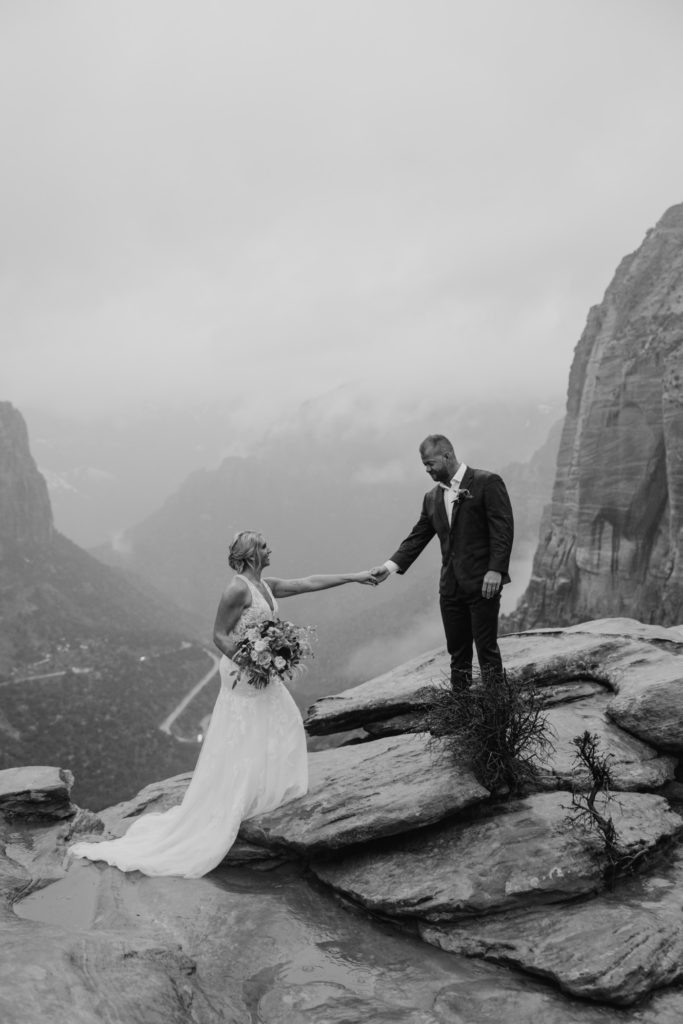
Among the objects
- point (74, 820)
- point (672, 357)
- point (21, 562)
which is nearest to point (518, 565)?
point (21, 562)

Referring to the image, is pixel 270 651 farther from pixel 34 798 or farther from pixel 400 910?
pixel 34 798

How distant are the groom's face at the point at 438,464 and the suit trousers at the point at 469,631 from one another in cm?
145

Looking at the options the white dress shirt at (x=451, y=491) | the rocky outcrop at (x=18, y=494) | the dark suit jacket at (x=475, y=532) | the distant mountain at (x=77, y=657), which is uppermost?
the rocky outcrop at (x=18, y=494)

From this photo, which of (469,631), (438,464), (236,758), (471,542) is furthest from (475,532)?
(236,758)

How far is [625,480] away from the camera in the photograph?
5834 centimetres

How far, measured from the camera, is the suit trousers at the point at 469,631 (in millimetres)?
8180

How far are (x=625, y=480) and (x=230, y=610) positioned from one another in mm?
56834

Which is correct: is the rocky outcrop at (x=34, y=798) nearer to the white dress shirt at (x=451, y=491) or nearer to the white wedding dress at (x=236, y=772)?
the white wedding dress at (x=236, y=772)

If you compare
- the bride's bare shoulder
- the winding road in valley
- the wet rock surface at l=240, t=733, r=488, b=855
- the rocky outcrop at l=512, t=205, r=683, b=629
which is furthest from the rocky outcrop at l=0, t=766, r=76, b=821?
the winding road in valley

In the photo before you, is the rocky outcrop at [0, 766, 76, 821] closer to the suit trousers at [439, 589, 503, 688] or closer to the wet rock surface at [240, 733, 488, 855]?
the wet rock surface at [240, 733, 488, 855]

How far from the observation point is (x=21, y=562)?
131250 mm

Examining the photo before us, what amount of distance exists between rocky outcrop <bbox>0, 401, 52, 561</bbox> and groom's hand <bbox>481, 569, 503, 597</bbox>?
140194mm

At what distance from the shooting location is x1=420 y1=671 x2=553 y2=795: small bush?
7.28 meters

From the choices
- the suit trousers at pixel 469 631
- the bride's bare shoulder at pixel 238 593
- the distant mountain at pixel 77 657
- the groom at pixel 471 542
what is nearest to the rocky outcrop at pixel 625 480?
the distant mountain at pixel 77 657
